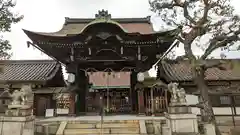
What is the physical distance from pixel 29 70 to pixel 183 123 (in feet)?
47.2

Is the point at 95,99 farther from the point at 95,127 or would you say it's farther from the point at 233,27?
the point at 233,27

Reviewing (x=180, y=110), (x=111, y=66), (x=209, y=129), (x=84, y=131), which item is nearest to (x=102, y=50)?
(x=111, y=66)

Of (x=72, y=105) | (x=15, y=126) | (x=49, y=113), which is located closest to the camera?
(x=15, y=126)

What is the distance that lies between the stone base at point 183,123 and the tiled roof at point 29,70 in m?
11.2

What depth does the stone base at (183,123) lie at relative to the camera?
9695 millimetres

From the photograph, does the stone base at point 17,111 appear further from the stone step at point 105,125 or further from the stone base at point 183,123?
the stone base at point 183,123

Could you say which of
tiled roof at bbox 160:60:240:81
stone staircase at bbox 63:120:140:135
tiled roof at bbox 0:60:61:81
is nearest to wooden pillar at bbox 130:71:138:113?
tiled roof at bbox 160:60:240:81

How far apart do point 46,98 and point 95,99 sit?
4915 millimetres

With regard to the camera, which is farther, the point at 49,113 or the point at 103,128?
the point at 49,113

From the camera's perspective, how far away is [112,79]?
20234 mm

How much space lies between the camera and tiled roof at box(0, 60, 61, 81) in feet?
57.6

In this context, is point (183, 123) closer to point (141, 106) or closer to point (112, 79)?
point (141, 106)

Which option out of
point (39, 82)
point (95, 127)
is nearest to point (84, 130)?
point (95, 127)

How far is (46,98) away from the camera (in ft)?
57.9
